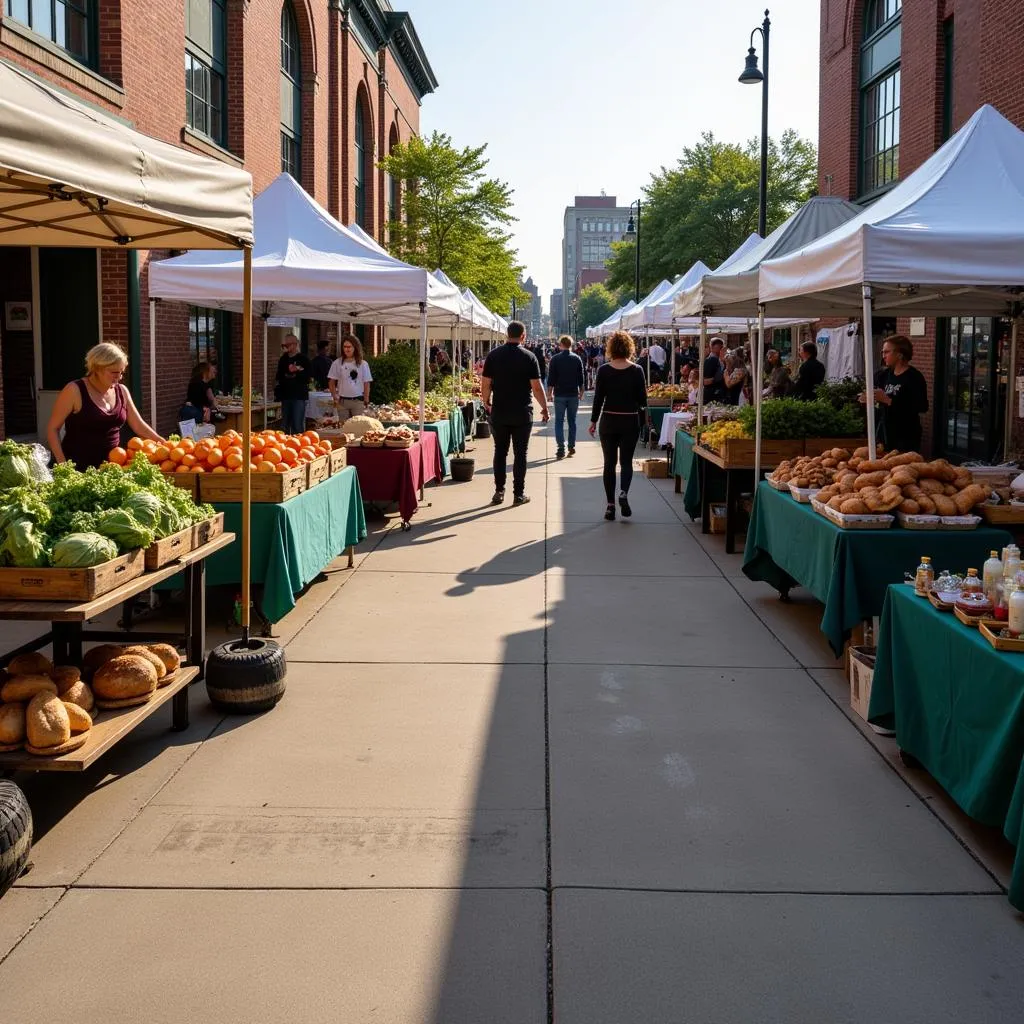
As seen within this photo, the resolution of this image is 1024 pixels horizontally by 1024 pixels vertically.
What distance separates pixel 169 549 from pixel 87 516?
1.54ft

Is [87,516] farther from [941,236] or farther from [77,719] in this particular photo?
[941,236]

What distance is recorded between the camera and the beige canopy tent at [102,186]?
3801 millimetres

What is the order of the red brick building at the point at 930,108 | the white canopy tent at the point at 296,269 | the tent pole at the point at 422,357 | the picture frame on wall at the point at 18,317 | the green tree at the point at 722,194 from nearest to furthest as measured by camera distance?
the white canopy tent at the point at 296,269, the tent pole at the point at 422,357, the picture frame on wall at the point at 18,317, the red brick building at the point at 930,108, the green tree at the point at 722,194

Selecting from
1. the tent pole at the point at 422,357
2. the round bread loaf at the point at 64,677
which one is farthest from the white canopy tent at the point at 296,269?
the round bread loaf at the point at 64,677

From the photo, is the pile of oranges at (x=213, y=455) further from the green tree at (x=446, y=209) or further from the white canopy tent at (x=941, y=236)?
the green tree at (x=446, y=209)

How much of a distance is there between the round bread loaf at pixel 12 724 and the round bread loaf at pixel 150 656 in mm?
765

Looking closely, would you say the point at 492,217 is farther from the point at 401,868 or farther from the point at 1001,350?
the point at 401,868

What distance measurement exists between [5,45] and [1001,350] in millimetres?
14059

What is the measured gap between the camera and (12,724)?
460 cm

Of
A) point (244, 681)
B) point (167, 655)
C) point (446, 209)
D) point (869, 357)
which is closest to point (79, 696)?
point (167, 655)

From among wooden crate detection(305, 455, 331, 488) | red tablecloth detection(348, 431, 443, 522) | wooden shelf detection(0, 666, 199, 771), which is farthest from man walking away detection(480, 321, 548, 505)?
wooden shelf detection(0, 666, 199, 771)

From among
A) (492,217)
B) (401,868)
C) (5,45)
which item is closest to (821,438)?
(401,868)

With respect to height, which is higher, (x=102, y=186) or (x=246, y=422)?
(x=102, y=186)

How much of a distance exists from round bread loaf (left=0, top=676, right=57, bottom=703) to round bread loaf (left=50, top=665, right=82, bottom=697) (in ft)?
0.41
